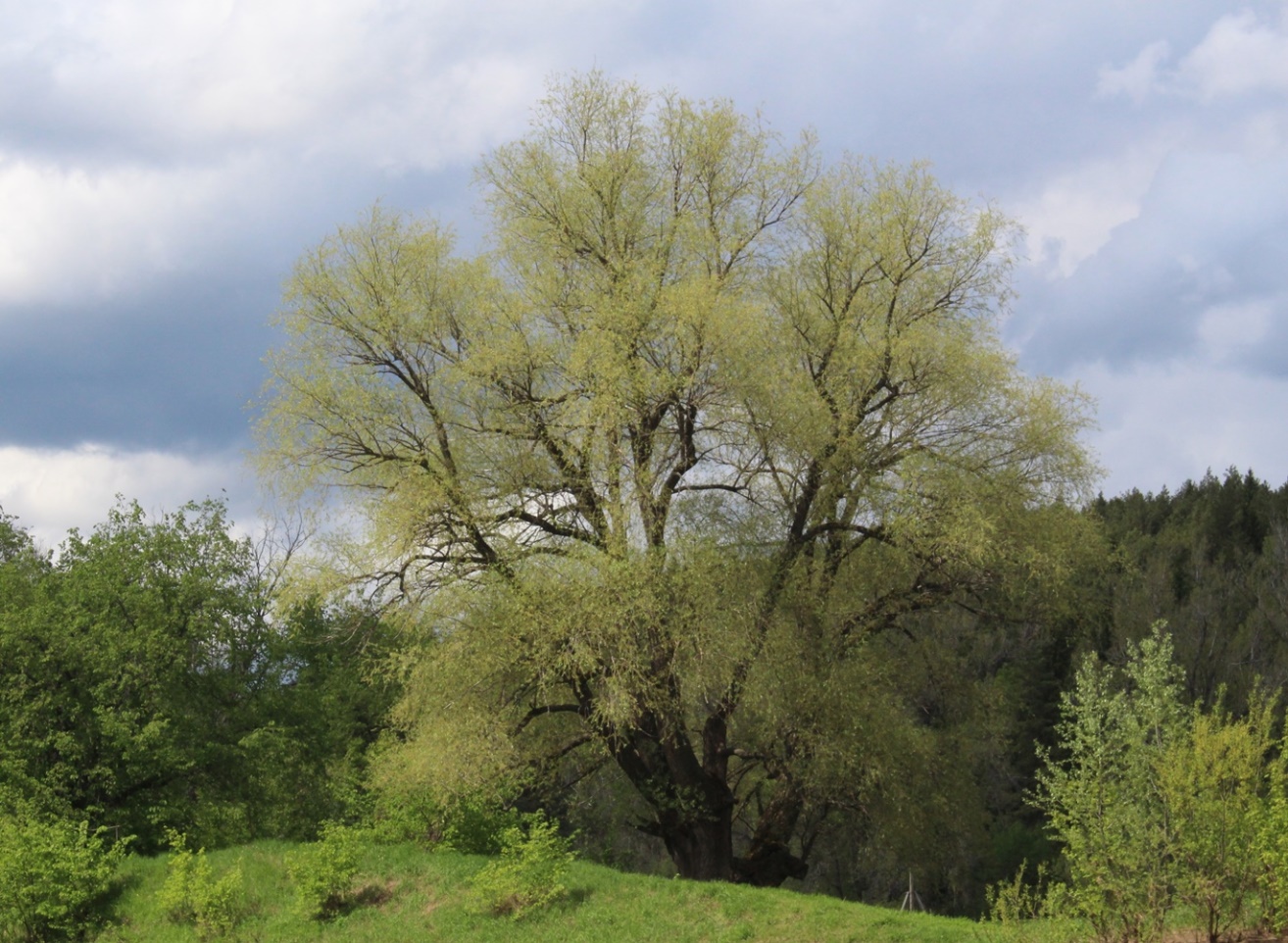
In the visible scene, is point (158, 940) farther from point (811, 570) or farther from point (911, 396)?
point (911, 396)

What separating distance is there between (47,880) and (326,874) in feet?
17.6

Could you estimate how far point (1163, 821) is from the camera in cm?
1173

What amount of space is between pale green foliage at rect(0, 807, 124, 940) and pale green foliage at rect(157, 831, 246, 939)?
4.91 ft

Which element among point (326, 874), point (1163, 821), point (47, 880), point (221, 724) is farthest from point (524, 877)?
point (221, 724)

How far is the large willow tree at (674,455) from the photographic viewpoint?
58.7 ft

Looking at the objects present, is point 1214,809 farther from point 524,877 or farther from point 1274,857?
point 524,877

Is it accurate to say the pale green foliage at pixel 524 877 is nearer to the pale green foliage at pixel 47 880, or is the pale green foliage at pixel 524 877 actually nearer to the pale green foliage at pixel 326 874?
the pale green foliage at pixel 326 874

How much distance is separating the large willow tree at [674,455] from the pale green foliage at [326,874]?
145 centimetres

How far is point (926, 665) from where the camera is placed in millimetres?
21969

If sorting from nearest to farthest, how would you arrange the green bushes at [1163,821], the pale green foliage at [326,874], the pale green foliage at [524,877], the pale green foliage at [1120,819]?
the green bushes at [1163,821], the pale green foliage at [1120,819], the pale green foliage at [524,877], the pale green foliage at [326,874]

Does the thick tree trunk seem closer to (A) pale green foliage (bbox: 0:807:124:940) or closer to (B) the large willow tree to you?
(B) the large willow tree

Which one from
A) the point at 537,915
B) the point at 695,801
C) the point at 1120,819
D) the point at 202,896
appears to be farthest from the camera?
the point at 695,801

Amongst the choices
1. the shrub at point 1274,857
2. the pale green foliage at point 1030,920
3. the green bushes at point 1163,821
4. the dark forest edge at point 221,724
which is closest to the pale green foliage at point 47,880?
the dark forest edge at point 221,724

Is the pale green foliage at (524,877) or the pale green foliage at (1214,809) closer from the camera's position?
the pale green foliage at (1214,809)
